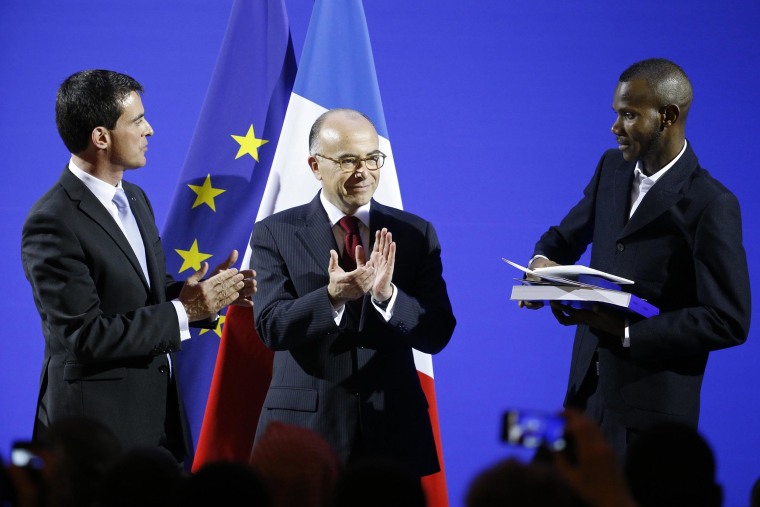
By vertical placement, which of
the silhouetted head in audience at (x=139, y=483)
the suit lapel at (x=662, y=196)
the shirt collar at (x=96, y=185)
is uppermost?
the suit lapel at (x=662, y=196)

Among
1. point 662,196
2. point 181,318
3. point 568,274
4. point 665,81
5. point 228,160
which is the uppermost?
point 665,81

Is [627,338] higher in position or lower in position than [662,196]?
lower

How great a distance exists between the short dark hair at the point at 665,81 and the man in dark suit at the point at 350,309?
76 centimetres

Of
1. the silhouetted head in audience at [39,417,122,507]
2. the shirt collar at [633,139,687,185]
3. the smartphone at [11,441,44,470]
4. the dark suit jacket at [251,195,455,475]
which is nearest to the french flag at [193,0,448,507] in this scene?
the dark suit jacket at [251,195,455,475]

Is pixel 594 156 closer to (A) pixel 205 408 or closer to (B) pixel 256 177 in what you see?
(B) pixel 256 177

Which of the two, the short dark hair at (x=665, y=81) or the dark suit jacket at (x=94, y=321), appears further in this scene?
the short dark hair at (x=665, y=81)

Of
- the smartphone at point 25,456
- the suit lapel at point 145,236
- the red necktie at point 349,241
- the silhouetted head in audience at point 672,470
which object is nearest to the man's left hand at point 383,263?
the red necktie at point 349,241

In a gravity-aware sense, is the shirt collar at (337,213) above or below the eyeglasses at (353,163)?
below

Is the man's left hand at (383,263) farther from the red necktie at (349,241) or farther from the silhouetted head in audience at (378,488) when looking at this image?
the silhouetted head in audience at (378,488)

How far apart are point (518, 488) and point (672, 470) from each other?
396mm

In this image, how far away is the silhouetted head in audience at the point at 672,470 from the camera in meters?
1.55

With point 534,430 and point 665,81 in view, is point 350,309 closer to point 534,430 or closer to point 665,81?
point 665,81

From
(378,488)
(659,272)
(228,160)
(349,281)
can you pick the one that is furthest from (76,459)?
(228,160)

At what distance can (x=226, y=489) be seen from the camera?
4.83 ft
